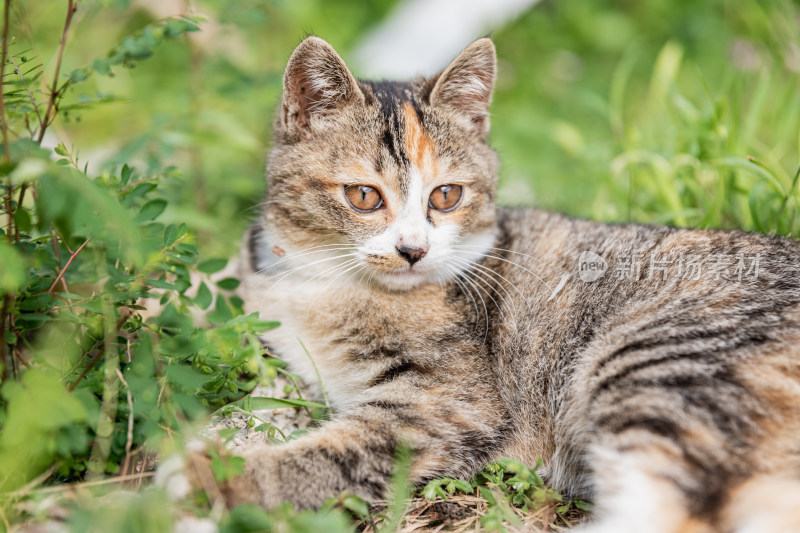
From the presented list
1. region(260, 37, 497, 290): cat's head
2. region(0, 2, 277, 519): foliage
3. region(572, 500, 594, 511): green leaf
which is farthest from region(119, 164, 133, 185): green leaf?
region(572, 500, 594, 511): green leaf

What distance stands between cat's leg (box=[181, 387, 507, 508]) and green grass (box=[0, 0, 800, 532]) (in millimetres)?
81

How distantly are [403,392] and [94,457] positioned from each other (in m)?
1.13

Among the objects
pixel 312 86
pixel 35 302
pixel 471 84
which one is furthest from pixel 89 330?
pixel 471 84

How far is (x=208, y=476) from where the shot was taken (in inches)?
79.6

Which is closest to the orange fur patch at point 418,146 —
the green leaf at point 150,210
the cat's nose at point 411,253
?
the cat's nose at point 411,253

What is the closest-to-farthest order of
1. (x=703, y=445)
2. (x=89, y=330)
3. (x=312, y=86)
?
1. (x=703, y=445)
2. (x=89, y=330)
3. (x=312, y=86)

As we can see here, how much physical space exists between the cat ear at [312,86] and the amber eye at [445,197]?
540 mm

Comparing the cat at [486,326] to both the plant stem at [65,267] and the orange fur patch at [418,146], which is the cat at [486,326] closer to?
the orange fur patch at [418,146]

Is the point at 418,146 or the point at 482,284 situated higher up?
the point at 418,146

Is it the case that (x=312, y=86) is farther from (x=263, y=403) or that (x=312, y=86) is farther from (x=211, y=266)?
(x=263, y=403)

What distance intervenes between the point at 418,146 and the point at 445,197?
0.87 feet

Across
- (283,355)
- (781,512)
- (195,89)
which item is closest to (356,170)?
(283,355)

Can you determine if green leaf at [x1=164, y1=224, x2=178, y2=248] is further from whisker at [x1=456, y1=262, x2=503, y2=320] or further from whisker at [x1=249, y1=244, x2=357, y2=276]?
whisker at [x1=456, y1=262, x2=503, y2=320]

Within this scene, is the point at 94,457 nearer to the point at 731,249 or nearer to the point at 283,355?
the point at 283,355
